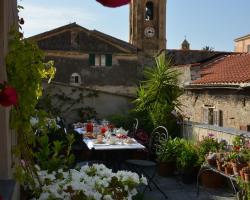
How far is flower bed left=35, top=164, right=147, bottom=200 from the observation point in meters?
2.93

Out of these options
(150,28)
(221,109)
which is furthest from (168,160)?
(150,28)

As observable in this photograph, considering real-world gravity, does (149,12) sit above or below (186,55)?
above

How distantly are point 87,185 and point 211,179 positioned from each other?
Result: 4.94m

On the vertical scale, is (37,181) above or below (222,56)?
below

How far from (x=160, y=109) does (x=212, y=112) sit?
2814 millimetres

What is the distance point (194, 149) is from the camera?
26.8ft

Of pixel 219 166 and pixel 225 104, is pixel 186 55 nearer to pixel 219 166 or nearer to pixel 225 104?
pixel 225 104

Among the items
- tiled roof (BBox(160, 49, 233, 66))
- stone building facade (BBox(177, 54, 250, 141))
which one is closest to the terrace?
stone building facade (BBox(177, 54, 250, 141))

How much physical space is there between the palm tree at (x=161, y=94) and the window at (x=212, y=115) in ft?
6.17

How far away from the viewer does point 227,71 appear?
14.9 metres

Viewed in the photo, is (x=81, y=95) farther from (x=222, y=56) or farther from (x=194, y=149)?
(x=222, y=56)

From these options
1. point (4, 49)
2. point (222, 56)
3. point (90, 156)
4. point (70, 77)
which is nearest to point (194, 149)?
point (90, 156)

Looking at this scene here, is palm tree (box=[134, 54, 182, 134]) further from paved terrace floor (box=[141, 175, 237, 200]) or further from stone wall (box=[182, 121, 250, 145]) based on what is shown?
paved terrace floor (box=[141, 175, 237, 200])

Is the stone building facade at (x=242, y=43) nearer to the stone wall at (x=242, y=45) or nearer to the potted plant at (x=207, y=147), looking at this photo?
the stone wall at (x=242, y=45)
